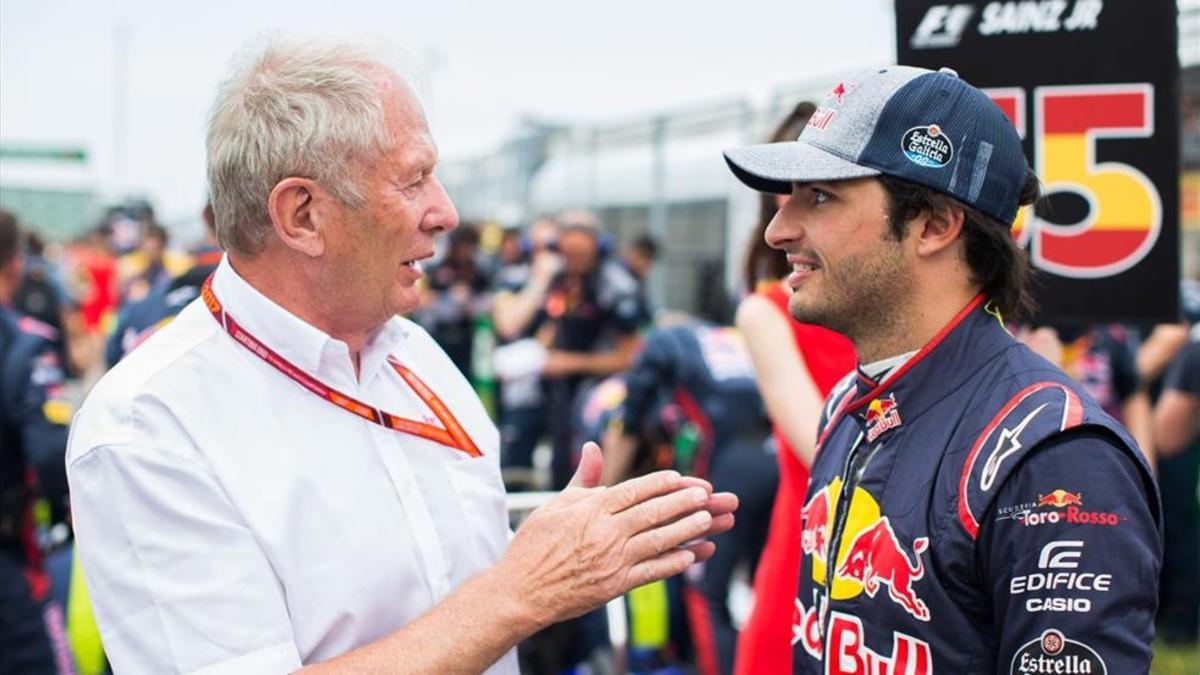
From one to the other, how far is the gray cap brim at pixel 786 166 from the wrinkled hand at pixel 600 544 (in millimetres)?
504

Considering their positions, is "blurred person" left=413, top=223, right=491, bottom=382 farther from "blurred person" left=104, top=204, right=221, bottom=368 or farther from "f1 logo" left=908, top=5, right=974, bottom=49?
"f1 logo" left=908, top=5, right=974, bottom=49

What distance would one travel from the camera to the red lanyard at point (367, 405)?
5.82ft

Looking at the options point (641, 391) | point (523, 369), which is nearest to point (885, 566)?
point (641, 391)

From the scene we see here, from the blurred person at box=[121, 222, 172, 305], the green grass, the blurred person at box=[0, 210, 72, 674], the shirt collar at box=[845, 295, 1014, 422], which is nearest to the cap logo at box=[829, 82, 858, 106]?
the shirt collar at box=[845, 295, 1014, 422]

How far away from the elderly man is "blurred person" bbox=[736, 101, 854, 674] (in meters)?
0.82

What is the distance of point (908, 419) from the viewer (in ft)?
5.77

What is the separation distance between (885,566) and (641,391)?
3364mm

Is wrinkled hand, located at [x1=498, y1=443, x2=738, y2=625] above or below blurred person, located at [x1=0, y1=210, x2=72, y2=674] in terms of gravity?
above

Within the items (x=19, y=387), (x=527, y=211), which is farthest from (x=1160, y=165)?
(x=527, y=211)

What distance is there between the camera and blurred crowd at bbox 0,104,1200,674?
9.24 feet

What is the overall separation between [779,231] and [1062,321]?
1.00 m

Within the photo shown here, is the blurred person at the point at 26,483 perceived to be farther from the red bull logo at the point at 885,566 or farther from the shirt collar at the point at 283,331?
the red bull logo at the point at 885,566

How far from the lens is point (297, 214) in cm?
175

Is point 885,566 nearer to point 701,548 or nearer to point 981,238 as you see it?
point 701,548
